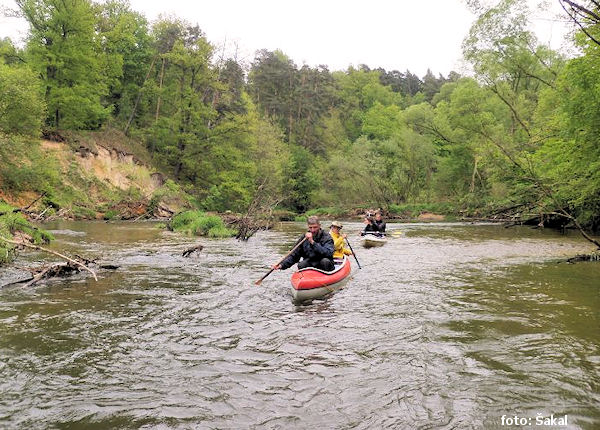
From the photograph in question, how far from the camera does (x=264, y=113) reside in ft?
182

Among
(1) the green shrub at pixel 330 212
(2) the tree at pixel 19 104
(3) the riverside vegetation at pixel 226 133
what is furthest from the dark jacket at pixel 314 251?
(1) the green shrub at pixel 330 212

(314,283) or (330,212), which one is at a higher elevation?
(330,212)

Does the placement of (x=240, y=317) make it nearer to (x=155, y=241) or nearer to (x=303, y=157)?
(x=155, y=241)

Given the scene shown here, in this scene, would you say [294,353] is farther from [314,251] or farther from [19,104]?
[19,104]

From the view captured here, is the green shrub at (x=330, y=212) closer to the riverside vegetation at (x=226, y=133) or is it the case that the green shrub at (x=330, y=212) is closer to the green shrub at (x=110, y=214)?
the riverside vegetation at (x=226, y=133)

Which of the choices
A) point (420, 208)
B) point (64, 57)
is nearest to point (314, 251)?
point (64, 57)

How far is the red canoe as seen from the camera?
8633mm

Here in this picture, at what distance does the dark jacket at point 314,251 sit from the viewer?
9.77 metres

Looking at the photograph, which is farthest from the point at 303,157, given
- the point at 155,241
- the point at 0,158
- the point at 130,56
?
the point at 155,241

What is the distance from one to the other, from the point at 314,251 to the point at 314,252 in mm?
40

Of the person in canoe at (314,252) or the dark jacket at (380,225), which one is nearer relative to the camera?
the person in canoe at (314,252)

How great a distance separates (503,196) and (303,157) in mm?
21283

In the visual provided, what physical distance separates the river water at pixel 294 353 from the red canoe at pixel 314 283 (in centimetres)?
28

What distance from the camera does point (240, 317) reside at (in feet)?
24.1
